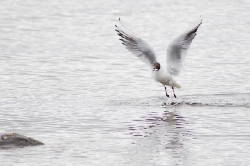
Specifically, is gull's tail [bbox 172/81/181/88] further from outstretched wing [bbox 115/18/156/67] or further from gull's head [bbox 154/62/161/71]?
outstretched wing [bbox 115/18/156/67]

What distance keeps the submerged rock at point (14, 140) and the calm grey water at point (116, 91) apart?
0.74 ft

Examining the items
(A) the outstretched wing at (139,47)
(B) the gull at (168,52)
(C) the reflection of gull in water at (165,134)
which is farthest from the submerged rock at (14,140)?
(A) the outstretched wing at (139,47)

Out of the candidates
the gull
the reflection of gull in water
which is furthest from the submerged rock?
the gull

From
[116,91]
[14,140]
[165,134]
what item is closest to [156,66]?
[116,91]

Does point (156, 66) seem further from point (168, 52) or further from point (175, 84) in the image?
point (175, 84)

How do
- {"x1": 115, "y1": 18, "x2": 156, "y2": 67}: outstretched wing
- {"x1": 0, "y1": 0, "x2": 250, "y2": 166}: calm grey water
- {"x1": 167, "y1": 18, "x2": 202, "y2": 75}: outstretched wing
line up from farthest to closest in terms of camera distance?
{"x1": 115, "y1": 18, "x2": 156, "y2": 67}: outstretched wing → {"x1": 167, "y1": 18, "x2": 202, "y2": 75}: outstretched wing → {"x1": 0, "y1": 0, "x2": 250, "y2": 166}: calm grey water

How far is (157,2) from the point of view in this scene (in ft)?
106

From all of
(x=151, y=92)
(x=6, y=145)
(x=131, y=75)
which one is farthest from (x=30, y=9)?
(x=6, y=145)

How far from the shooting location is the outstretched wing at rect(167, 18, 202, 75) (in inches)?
651

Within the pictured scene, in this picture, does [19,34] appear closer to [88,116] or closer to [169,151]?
[88,116]

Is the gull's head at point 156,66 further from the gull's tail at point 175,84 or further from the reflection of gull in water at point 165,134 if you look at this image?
the reflection of gull in water at point 165,134

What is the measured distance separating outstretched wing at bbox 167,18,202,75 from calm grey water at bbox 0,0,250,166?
62 cm

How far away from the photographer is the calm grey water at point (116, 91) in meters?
12.1

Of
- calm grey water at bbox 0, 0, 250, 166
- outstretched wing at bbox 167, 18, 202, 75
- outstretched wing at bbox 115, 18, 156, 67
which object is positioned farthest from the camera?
outstretched wing at bbox 115, 18, 156, 67
